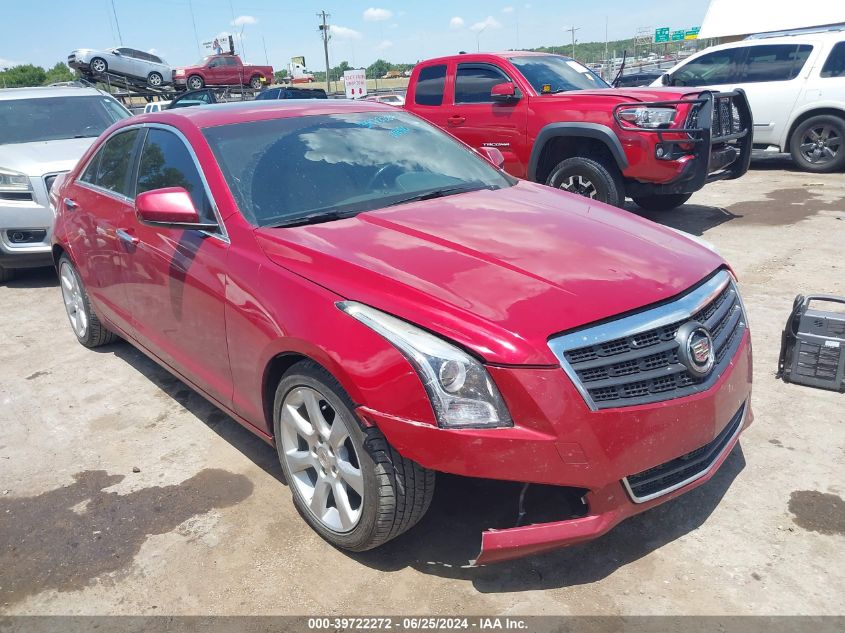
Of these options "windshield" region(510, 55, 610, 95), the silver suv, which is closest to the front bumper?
the silver suv

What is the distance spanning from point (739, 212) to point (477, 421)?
7.45 meters

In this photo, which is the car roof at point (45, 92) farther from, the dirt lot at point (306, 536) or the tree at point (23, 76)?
the tree at point (23, 76)

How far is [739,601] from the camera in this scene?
2410mm

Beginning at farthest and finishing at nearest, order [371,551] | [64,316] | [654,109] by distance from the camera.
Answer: [654,109] < [64,316] < [371,551]

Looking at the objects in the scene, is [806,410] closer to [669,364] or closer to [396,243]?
[669,364]

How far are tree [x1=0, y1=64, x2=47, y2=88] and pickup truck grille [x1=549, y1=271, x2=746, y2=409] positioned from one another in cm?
5655

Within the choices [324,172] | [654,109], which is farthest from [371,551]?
[654,109]

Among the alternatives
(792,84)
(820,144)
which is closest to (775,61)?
(792,84)

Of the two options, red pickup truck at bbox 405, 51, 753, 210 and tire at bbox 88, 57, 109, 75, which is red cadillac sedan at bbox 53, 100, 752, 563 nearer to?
red pickup truck at bbox 405, 51, 753, 210

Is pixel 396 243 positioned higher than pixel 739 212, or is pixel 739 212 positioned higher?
pixel 396 243

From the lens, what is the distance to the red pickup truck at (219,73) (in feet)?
107

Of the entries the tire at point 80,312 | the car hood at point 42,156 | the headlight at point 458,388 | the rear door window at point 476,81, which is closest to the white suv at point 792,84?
the rear door window at point 476,81

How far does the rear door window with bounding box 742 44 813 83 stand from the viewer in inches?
407

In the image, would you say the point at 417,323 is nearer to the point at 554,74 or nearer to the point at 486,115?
the point at 486,115
